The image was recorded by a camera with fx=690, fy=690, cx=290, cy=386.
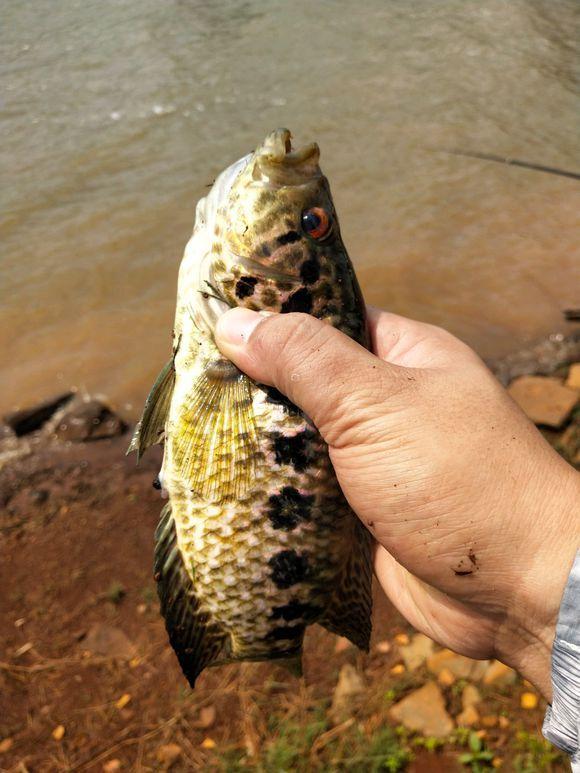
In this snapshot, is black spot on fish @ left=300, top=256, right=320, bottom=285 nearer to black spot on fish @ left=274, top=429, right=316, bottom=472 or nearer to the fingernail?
the fingernail

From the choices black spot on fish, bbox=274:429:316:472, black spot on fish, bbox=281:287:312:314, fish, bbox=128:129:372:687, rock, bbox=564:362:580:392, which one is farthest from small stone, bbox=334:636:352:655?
rock, bbox=564:362:580:392

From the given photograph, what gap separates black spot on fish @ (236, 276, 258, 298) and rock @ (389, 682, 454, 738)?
8.94ft

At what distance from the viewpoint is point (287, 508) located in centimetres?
253

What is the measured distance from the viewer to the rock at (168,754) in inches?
156

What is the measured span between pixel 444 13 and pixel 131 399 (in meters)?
14.3

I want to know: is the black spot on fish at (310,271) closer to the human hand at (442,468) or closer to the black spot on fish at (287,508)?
the human hand at (442,468)

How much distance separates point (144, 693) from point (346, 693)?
1.28m

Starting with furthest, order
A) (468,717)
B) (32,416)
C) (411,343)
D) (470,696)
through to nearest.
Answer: (32,416) < (470,696) < (468,717) < (411,343)

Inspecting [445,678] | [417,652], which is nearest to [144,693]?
[417,652]

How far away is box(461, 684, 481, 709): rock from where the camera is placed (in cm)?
399

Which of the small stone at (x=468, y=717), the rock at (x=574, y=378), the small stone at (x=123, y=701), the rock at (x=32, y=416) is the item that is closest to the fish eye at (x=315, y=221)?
the small stone at (x=468, y=717)

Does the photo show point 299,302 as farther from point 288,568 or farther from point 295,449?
point 288,568

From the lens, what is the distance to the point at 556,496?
2404 millimetres

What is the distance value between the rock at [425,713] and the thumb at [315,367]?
221 cm
